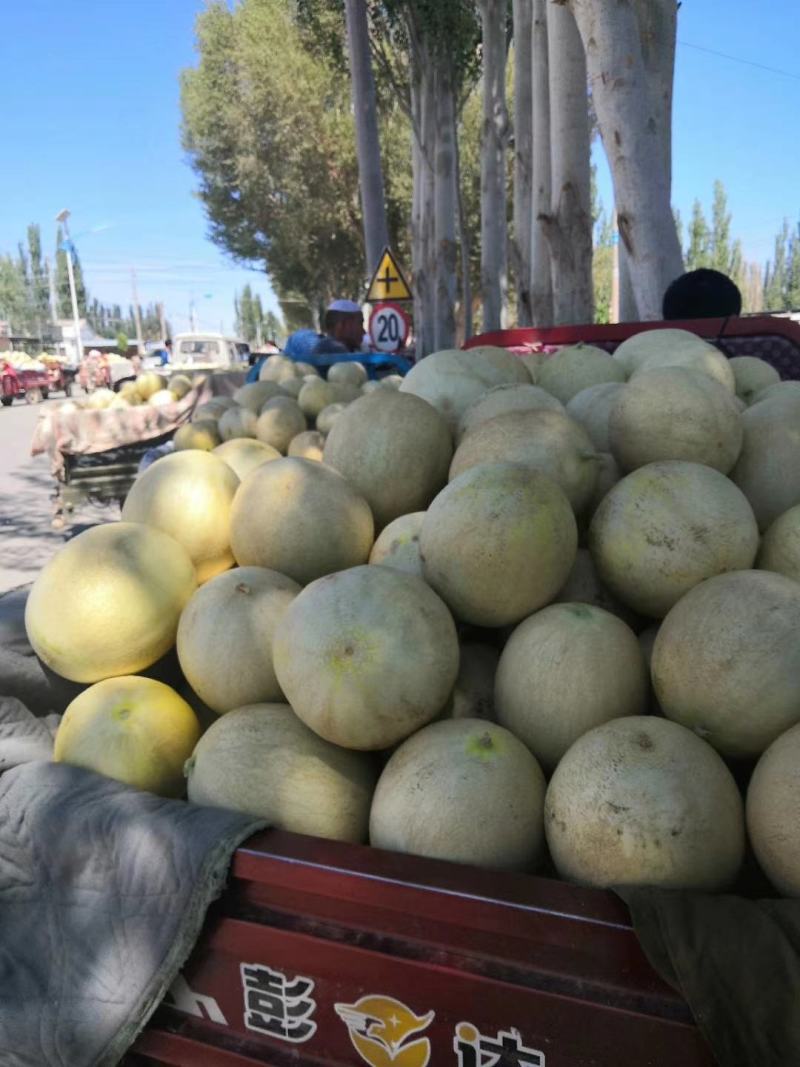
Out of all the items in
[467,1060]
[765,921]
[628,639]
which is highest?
[628,639]

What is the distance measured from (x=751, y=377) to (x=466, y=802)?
226 cm

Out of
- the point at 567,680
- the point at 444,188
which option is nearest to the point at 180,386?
the point at 444,188

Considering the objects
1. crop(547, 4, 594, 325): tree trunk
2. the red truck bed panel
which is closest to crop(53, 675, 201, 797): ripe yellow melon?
the red truck bed panel

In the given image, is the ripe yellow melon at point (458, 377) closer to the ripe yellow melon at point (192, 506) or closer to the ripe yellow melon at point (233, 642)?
the ripe yellow melon at point (192, 506)

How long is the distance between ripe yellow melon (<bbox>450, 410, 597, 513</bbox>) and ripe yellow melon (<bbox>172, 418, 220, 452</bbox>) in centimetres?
226

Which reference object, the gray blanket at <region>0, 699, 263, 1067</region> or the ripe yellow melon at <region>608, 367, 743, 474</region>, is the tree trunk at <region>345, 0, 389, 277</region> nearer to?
the ripe yellow melon at <region>608, 367, 743, 474</region>

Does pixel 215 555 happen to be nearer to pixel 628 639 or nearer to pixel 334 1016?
pixel 628 639

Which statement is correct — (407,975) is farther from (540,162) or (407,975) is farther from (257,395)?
(540,162)

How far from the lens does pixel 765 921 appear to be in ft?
3.79

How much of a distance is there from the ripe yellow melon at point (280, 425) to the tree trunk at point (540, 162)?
Result: 4620 mm

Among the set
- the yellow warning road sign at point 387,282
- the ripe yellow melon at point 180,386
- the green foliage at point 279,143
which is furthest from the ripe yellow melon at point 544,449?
the green foliage at point 279,143

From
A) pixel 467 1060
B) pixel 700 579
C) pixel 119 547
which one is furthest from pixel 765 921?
pixel 119 547

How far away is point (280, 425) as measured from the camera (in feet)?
12.9

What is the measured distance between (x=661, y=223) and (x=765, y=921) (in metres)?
4.90
